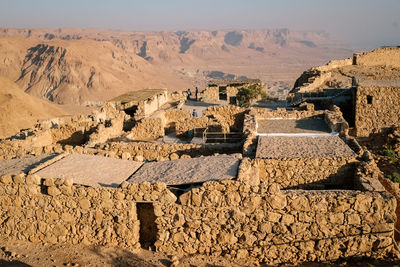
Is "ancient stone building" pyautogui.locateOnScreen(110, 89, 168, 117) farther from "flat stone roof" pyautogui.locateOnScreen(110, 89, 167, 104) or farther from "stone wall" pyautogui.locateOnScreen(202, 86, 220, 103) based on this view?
"stone wall" pyautogui.locateOnScreen(202, 86, 220, 103)

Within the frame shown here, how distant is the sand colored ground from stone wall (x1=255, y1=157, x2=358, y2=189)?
3295cm

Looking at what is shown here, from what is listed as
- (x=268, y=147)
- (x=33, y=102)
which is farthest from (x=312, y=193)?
(x=33, y=102)

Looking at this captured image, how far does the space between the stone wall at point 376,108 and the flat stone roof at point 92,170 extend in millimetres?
13836

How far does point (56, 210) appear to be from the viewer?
7.64 metres

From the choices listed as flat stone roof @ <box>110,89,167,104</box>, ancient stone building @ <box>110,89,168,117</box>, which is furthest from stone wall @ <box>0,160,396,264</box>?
flat stone roof @ <box>110,89,167,104</box>

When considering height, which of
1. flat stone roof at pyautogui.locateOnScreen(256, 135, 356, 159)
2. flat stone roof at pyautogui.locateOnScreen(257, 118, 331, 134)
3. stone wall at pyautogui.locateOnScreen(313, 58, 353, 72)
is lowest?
flat stone roof at pyautogui.locateOnScreen(257, 118, 331, 134)

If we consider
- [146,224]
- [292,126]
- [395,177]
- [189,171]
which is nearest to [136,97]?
[292,126]

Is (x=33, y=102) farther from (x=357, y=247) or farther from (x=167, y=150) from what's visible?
(x=357, y=247)


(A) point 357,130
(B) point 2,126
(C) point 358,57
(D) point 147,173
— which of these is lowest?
(B) point 2,126

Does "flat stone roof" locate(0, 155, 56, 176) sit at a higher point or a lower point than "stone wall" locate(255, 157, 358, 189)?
higher

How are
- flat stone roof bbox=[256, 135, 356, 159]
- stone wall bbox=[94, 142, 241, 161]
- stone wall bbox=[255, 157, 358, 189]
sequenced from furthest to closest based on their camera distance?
1. stone wall bbox=[94, 142, 241, 161]
2. flat stone roof bbox=[256, 135, 356, 159]
3. stone wall bbox=[255, 157, 358, 189]

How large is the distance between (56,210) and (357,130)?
626 inches

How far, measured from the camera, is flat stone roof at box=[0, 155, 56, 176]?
27.5ft

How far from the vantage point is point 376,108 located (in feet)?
62.3
